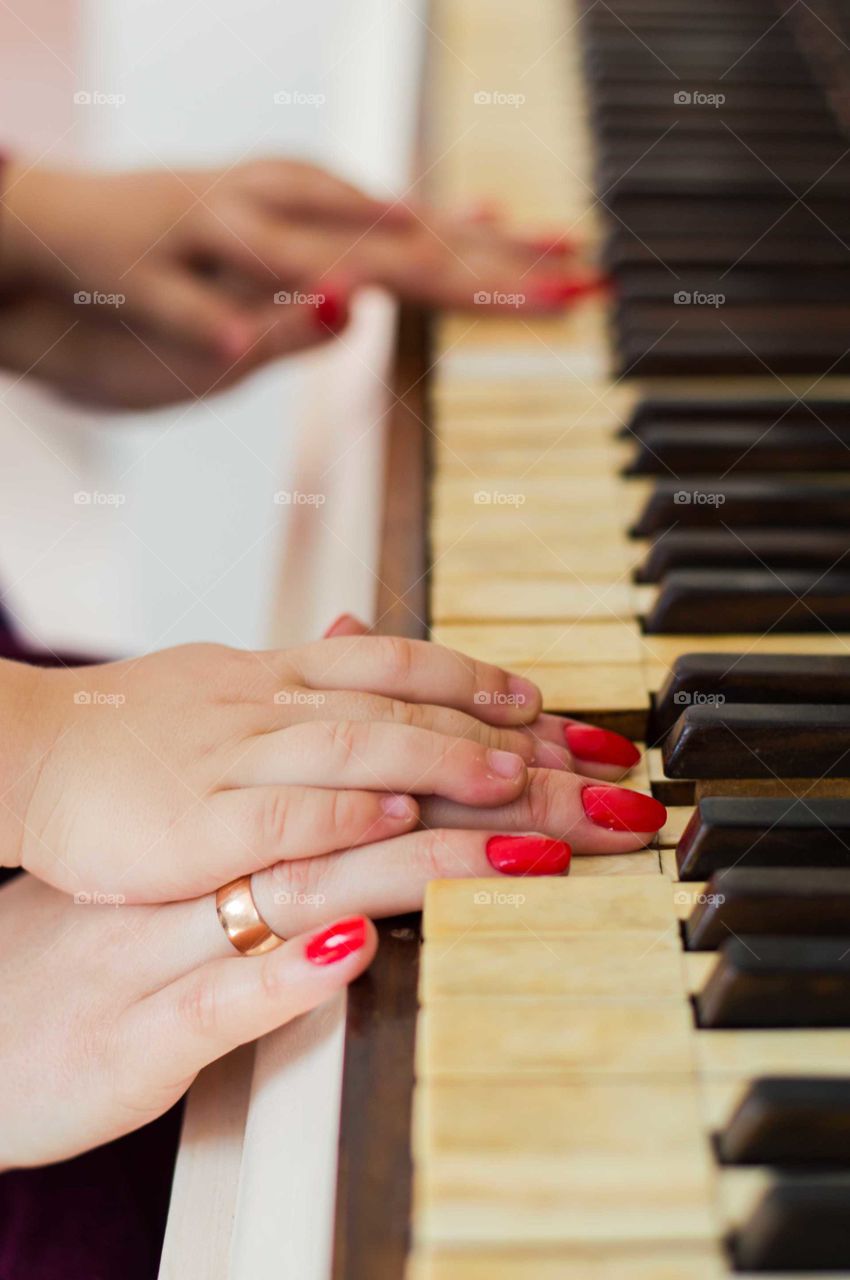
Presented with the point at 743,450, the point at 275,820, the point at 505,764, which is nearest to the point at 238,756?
the point at 275,820

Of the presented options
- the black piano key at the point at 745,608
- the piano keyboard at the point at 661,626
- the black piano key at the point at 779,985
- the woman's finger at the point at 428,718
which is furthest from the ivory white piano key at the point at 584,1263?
the black piano key at the point at 745,608

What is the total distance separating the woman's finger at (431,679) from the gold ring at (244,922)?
153 millimetres

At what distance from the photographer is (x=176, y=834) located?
2.35ft

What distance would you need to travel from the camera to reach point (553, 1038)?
582 mm

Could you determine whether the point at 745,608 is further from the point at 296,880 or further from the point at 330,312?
the point at 330,312

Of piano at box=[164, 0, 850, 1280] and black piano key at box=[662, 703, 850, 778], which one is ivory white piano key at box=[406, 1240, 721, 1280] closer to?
piano at box=[164, 0, 850, 1280]

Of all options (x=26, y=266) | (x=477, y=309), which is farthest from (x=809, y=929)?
(x=26, y=266)

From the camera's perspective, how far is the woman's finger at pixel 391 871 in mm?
713

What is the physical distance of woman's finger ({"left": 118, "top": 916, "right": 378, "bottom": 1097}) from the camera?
67cm

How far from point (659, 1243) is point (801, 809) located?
27 cm

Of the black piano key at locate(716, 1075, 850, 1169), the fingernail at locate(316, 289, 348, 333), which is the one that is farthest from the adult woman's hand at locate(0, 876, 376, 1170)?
the fingernail at locate(316, 289, 348, 333)

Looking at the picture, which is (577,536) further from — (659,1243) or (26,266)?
(26,266)

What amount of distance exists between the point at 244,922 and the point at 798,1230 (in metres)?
0.37

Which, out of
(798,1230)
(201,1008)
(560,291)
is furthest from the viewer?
(560,291)
